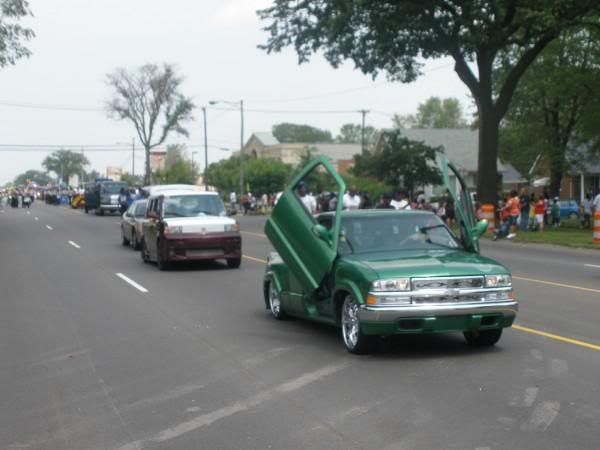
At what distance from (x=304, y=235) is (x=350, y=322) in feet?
4.12

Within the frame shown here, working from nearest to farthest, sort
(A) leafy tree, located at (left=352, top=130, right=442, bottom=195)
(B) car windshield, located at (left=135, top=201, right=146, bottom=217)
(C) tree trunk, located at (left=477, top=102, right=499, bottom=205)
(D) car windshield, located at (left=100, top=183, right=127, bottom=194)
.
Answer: (B) car windshield, located at (left=135, top=201, right=146, bottom=217), (C) tree trunk, located at (left=477, top=102, right=499, bottom=205), (A) leafy tree, located at (left=352, top=130, right=442, bottom=195), (D) car windshield, located at (left=100, top=183, right=127, bottom=194)

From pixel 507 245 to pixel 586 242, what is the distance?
2.26 metres

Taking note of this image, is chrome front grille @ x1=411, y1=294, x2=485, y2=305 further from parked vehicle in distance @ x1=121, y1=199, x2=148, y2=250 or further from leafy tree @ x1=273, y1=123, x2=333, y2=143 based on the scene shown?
leafy tree @ x1=273, y1=123, x2=333, y2=143

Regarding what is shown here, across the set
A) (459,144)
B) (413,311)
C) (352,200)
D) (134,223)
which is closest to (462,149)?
(459,144)

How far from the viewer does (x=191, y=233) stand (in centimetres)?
2020

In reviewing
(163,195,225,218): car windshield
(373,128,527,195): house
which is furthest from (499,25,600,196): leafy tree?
(163,195,225,218): car windshield

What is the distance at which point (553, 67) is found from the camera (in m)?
47.1

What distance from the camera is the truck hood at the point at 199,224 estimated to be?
66.5ft

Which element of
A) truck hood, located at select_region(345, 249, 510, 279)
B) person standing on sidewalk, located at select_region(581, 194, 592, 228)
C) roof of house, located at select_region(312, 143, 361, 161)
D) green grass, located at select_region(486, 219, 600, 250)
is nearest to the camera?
truck hood, located at select_region(345, 249, 510, 279)

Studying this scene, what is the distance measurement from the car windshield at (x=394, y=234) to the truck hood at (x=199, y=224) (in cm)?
975

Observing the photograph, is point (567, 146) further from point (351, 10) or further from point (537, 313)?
point (537, 313)

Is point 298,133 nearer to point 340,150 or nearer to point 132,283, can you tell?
point 340,150

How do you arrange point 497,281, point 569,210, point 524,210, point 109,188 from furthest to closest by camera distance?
point 109,188, point 569,210, point 524,210, point 497,281

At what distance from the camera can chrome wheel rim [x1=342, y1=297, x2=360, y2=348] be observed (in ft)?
31.8
